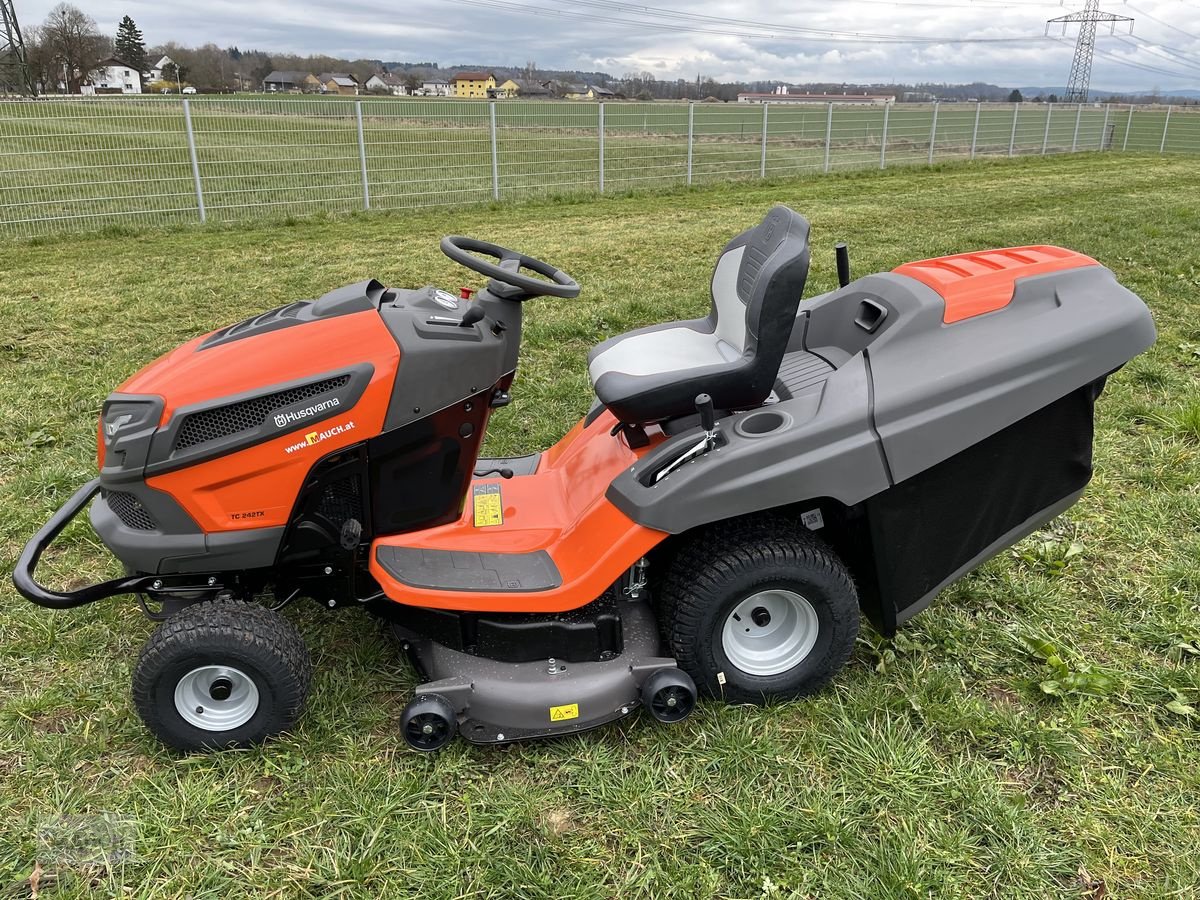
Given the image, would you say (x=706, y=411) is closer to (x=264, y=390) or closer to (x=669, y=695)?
(x=669, y=695)

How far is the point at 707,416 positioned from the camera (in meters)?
2.24

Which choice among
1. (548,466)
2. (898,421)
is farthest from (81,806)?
(898,421)

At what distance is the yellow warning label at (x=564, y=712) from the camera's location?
225 cm

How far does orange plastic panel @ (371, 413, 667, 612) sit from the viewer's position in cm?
228

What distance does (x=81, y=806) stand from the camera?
214cm

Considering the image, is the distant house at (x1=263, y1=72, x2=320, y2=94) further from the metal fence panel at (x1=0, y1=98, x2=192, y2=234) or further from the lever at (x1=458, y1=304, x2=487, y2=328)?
the lever at (x1=458, y1=304, x2=487, y2=328)

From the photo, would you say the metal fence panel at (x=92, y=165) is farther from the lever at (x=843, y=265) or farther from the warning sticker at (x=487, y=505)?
the lever at (x=843, y=265)

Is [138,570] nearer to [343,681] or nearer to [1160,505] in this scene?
[343,681]

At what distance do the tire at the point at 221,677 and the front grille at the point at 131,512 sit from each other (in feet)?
0.75

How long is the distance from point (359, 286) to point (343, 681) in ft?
3.54

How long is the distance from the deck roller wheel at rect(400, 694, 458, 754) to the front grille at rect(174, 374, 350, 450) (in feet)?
2.54

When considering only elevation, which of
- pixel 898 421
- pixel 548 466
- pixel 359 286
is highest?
pixel 359 286

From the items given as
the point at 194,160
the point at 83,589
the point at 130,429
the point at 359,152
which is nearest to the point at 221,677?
the point at 83,589

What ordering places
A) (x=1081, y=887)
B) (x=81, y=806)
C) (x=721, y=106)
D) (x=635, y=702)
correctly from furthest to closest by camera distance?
(x=721, y=106), (x=635, y=702), (x=81, y=806), (x=1081, y=887)
